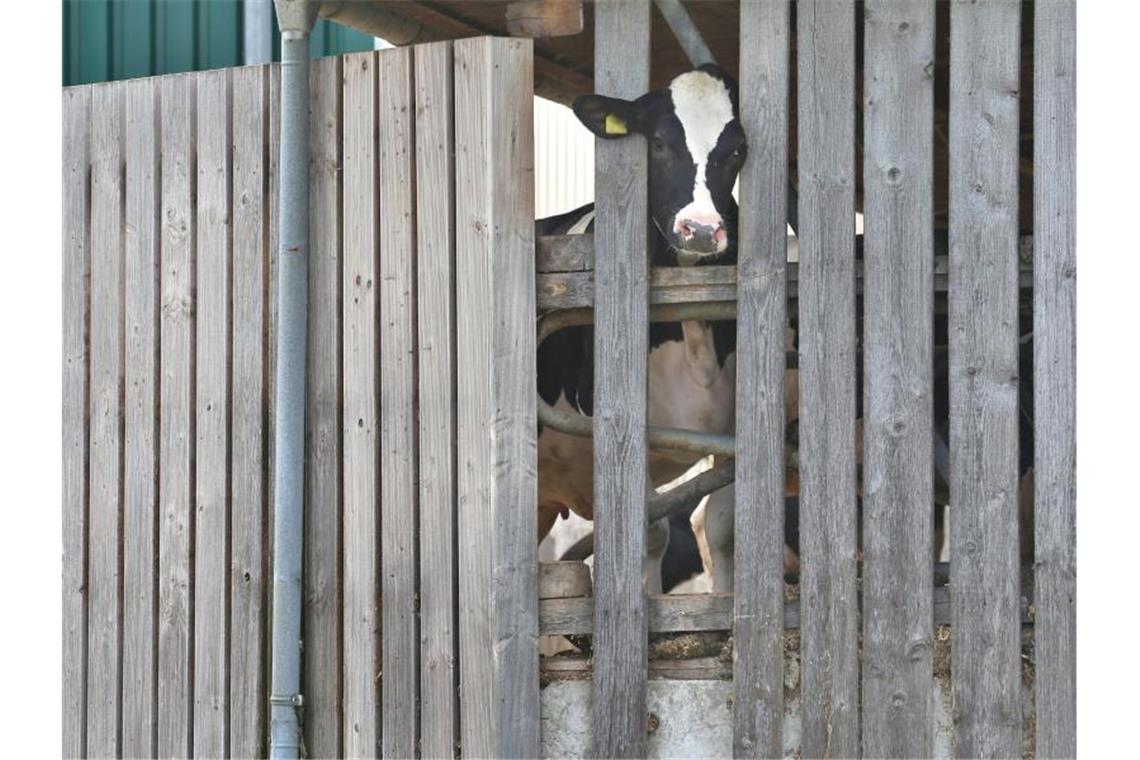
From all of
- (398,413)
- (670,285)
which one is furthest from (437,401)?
(670,285)

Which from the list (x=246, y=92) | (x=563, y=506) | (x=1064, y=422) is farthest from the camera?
(x=563, y=506)

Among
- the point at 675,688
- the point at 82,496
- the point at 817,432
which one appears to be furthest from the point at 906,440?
the point at 82,496

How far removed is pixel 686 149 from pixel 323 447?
1594 millimetres

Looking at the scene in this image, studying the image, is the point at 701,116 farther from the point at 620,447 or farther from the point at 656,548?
the point at 656,548

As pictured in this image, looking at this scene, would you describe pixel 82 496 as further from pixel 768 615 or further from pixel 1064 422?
pixel 1064 422

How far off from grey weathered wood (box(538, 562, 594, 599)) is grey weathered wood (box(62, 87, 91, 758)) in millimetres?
1762

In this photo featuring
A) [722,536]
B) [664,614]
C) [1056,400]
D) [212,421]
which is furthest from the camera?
[722,536]

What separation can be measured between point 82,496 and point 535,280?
1900 millimetres

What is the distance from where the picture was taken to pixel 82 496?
6023mm

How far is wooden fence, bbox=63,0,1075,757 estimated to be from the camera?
17.2 feet

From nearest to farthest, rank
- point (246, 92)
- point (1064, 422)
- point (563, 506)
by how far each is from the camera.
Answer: point (1064, 422)
point (246, 92)
point (563, 506)

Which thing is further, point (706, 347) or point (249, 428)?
point (706, 347)

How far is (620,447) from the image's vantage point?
5.45m

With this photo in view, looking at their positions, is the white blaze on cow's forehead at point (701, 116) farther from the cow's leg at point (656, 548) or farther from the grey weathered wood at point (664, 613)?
the cow's leg at point (656, 548)
